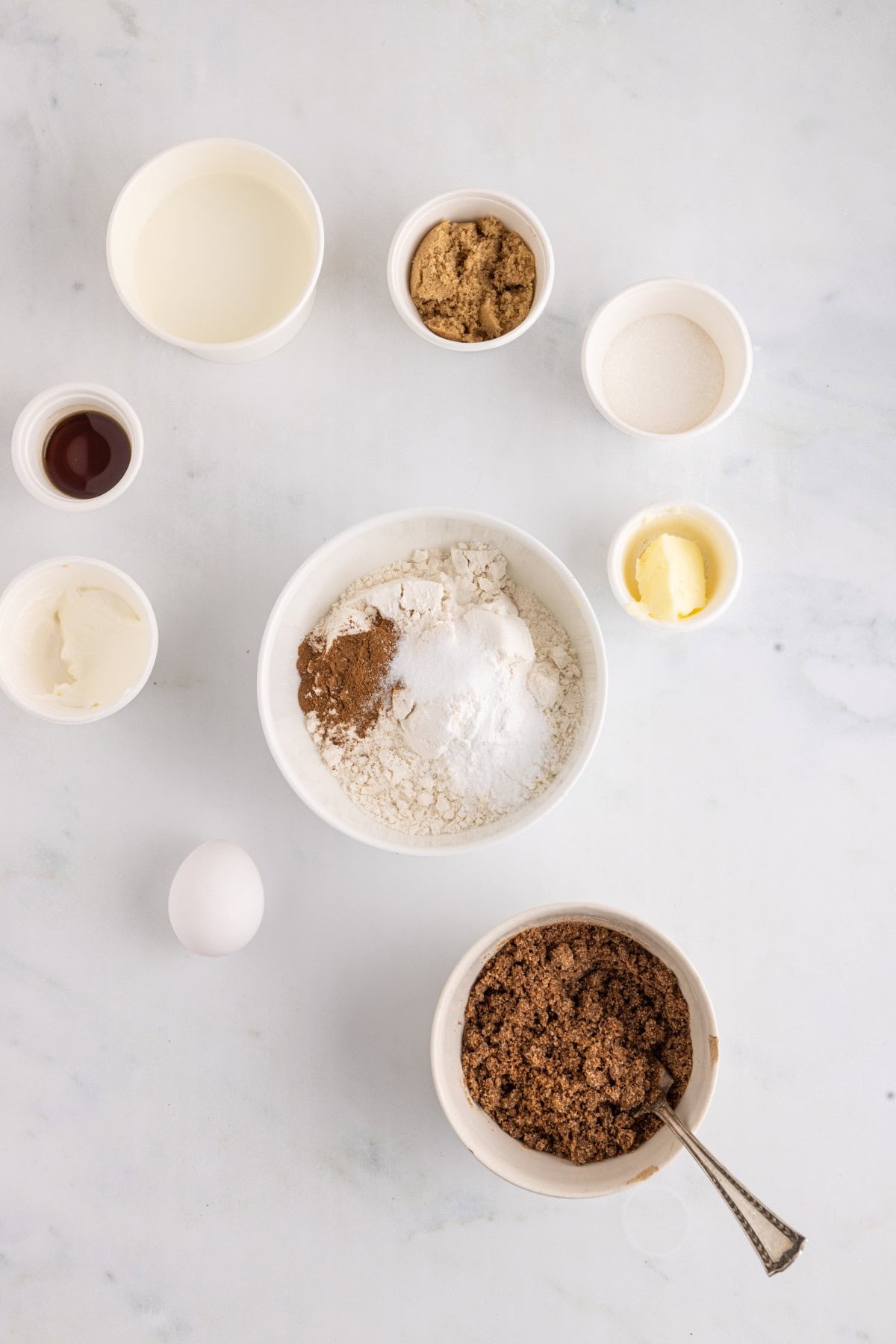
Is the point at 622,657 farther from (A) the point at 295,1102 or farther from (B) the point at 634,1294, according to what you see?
(B) the point at 634,1294

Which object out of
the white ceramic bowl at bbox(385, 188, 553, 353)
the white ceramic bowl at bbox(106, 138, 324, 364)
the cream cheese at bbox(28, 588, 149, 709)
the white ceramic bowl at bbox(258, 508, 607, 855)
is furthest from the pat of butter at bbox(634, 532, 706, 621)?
the cream cheese at bbox(28, 588, 149, 709)

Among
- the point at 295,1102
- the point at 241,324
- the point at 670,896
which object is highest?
the point at 241,324

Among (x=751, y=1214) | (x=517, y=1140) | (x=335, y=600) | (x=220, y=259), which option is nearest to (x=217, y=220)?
(x=220, y=259)

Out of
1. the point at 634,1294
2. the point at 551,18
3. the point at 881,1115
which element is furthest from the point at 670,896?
the point at 551,18

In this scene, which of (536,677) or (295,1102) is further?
(295,1102)

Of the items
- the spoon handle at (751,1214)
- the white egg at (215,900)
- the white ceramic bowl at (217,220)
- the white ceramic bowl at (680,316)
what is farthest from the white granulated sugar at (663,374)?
the spoon handle at (751,1214)

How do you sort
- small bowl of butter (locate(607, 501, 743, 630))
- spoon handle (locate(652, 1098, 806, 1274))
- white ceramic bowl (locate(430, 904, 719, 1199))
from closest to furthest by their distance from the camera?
1. spoon handle (locate(652, 1098, 806, 1274))
2. white ceramic bowl (locate(430, 904, 719, 1199))
3. small bowl of butter (locate(607, 501, 743, 630))

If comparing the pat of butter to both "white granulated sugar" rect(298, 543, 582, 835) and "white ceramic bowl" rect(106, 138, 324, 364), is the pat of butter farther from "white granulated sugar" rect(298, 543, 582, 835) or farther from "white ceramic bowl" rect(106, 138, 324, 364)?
"white ceramic bowl" rect(106, 138, 324, 364)
